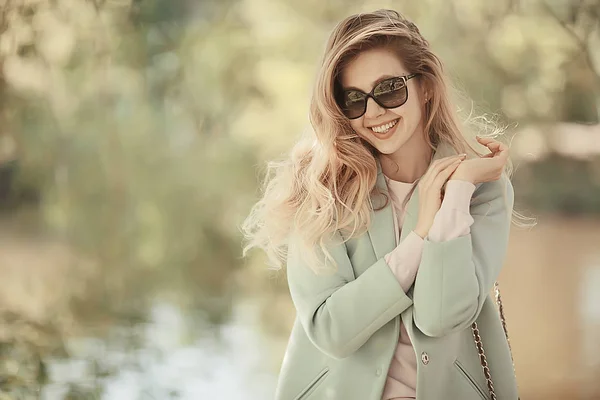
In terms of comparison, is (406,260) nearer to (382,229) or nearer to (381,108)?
(382,229)

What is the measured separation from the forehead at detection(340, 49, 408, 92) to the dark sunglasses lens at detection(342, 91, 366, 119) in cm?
2

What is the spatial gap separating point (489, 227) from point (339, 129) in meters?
0.40

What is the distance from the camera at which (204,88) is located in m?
4.29

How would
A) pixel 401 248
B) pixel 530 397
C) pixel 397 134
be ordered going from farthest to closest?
pixel 530 397, pixel 397 134, pixel 401 248

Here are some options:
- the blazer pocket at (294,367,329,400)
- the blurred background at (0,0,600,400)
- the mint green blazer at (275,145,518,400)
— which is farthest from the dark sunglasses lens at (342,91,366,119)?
the blurred background at (0,0,600,400)

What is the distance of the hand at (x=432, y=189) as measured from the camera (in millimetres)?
1723

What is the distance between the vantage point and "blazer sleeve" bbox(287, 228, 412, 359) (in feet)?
5.54

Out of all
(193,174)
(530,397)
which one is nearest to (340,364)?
(530,397)

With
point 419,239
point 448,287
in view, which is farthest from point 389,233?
point 448,287

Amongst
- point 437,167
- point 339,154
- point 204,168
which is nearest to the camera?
point 437,167

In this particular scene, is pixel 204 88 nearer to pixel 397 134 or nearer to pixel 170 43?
pixel 170 43

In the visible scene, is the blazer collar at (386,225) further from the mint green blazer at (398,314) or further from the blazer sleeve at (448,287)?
the blazer sleeve at (448,287)

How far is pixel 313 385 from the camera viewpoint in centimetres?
184

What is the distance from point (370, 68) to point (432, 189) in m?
0.30
